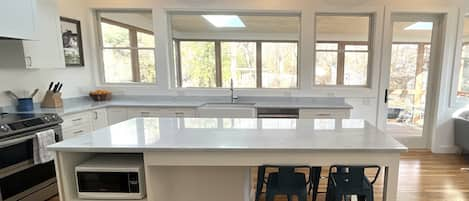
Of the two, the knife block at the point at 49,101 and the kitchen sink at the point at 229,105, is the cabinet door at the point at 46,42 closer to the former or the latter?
the knife block at the point at 49,101

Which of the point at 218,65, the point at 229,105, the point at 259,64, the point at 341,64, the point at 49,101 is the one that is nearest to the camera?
the point at 49,101

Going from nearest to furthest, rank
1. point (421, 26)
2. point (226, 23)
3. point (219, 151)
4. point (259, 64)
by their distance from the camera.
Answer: point (219, 151) → point (421, 26) → point (259, 64) → point (226, 23)


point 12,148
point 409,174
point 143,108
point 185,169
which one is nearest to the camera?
point 185,169

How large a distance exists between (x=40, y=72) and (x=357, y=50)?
14.6 feet

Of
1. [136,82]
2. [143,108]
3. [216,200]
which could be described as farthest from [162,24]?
[216,200]

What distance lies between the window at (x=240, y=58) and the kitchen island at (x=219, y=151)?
2166mm

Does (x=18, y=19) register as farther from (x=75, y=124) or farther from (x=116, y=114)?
(x=116, y=114)

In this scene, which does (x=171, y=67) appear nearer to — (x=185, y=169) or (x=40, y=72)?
(x=40, y=72)

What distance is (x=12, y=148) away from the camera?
2.03 m

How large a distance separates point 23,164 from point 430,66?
17.2 feet

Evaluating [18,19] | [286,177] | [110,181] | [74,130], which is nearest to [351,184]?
[286,177]

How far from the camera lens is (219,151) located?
1478 millimetres

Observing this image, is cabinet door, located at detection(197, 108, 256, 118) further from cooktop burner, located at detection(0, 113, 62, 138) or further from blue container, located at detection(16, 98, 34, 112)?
blue container, located at detection(16, 98, 34, 112)

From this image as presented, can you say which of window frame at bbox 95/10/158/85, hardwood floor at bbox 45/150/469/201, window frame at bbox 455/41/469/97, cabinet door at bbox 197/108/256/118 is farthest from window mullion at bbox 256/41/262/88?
window frame at bbox 455/41/469/97
